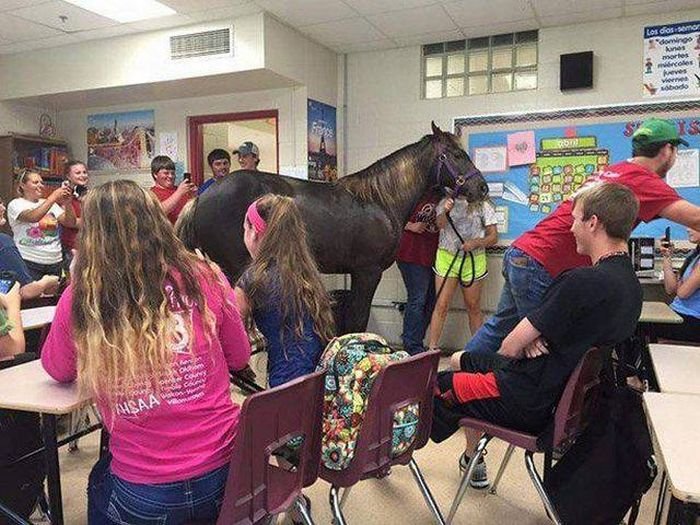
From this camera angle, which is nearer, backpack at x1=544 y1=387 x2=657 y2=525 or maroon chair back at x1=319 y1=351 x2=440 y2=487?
maroon chair back at x1=319 y1=351 x2=440 y2=487

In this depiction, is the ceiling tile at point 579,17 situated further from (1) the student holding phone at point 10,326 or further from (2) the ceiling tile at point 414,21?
(1) the student holding phone at point 10,326

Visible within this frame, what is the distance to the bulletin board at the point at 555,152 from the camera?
473 cm

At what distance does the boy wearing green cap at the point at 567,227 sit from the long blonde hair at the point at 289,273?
0.96m

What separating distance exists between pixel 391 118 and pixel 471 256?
157 cm

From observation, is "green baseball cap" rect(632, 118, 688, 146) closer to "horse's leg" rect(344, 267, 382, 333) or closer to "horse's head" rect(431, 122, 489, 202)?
"horse's head" rect(431, 122, 489, 202)

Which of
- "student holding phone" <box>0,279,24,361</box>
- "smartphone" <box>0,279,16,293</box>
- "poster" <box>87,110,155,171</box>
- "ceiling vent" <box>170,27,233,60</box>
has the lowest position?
"student holding phone" <box>0,279,24,361</box>

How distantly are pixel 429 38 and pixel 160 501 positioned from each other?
4.79 metres

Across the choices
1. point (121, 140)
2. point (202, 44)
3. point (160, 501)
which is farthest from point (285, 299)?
point (121, 140)

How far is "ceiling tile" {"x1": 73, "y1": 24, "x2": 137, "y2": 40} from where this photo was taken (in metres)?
4.99

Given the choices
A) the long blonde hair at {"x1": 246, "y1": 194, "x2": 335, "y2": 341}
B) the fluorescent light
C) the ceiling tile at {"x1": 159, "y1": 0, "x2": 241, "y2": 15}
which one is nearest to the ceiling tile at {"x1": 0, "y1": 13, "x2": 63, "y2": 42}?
the fluorescent light

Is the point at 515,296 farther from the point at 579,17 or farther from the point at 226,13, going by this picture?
the point at 226,13

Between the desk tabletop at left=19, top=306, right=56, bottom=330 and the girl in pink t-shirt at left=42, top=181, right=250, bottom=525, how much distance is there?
1143 millimetres

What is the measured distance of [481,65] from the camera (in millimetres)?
5301

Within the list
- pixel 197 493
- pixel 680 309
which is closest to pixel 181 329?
pixel 197 493
